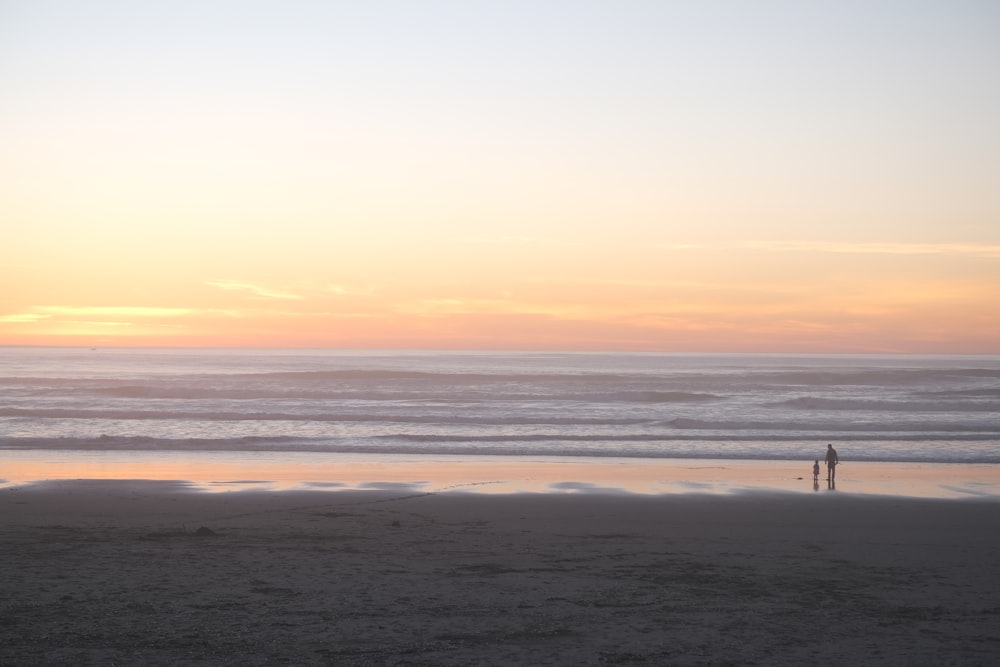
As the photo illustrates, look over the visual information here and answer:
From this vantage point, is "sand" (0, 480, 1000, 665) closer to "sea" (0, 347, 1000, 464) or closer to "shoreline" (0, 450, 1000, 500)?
"shoreline" (0, 450, 1000, 500)

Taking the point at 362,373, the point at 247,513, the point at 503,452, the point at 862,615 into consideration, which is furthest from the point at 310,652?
the point at 362,373

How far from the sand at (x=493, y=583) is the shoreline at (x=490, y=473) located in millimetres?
2526

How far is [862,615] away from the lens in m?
9.04

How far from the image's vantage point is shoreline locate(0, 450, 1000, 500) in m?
19.3

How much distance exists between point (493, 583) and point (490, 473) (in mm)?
11735

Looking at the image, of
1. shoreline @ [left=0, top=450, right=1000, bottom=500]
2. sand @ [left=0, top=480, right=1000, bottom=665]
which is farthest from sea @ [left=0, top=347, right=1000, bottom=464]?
A: sand @ [left=0, top=480, right=1000, bottom=665]

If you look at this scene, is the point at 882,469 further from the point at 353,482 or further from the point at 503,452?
the point at 353,482

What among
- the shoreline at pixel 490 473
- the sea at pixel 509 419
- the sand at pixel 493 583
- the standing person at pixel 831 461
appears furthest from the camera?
the sea at pixel 509 419

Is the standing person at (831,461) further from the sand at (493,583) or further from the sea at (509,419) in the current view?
the sea at (509,419)

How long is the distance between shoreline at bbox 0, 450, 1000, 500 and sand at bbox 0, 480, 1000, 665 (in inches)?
99.4

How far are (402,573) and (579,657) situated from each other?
3689mm

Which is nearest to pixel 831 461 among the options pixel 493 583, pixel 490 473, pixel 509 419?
pixel 490 473

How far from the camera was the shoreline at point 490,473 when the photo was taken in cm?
1931

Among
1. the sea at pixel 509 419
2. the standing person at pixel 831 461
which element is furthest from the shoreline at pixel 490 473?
the sea at pixel 509 419
